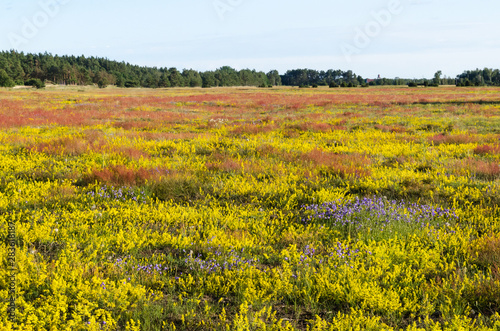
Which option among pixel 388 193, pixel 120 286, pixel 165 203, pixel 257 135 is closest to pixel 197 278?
pixel 120 286

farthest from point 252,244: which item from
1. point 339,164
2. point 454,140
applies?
point 454,140

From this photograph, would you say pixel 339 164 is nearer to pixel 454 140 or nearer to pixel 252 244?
pixel 252 244

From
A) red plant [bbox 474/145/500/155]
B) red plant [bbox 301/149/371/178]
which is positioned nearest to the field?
red plant [bbox 301/149/371/178]

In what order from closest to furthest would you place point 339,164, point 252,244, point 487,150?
point 252,244, point 339,164, point 487,150

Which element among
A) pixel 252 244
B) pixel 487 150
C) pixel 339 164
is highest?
pixel 487 150

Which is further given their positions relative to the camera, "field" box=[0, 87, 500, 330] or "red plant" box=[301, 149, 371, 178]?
"red plant" box=[301, 149, 371, 178]

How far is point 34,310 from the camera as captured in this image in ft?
9.75

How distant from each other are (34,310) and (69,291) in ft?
1.09

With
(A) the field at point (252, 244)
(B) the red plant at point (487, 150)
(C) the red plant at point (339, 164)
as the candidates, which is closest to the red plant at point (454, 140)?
(B) the red plant at point (487, 150)

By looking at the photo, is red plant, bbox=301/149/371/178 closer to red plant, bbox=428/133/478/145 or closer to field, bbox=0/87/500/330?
field, bbox=0/87/500/330

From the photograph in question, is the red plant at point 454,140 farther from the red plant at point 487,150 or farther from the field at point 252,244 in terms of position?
the field at point 252,244

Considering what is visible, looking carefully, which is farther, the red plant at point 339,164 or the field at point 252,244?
the red plant at point 339,164

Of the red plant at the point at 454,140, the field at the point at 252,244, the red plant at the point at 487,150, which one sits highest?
the red plant at the point at 454,140

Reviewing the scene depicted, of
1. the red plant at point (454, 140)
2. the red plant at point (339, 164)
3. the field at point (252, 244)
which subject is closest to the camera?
the field at point (252, 244)
